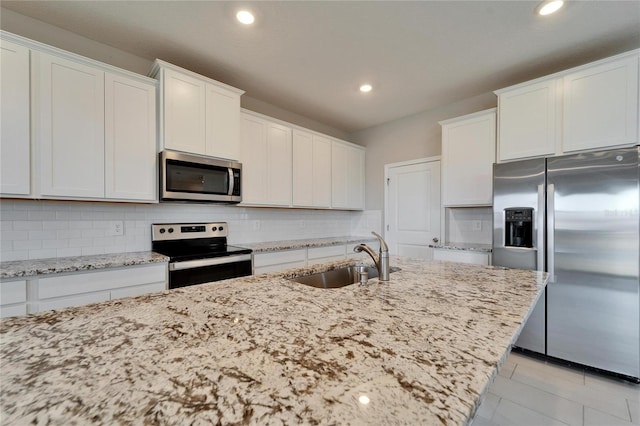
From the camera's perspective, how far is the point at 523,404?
5.87 feet

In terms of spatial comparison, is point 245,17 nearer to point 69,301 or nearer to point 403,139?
point 69,301

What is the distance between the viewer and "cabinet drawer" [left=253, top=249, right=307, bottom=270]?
2.77 meters

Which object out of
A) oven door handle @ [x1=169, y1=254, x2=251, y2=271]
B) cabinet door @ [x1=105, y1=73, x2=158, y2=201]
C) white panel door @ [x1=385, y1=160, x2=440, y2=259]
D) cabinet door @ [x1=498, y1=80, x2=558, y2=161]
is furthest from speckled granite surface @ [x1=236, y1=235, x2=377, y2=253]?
cabinet door @ [x1=498, y1=80, x2=558, y2=161]

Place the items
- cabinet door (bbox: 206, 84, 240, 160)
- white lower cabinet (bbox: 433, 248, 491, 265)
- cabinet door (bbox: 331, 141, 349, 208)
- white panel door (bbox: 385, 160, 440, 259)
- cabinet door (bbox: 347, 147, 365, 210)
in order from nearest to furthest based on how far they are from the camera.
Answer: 1. cabinet door (bbox: 206, 84, 240, 160)
2. white lower cabinet (bbox: 433, 248, 491, 265)
3. white panel door (bbox: 385, 160, 440, 259)
4. cabinet door (bbox: 331, 141, 349, 208)
5. cabinet door (bbox: 347, 147, 365, 210)

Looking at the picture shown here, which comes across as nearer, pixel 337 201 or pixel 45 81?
pixel 45 81

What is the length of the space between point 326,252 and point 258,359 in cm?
290

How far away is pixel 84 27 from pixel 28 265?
6.00ft

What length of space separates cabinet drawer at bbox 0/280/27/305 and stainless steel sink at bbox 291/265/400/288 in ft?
5.39

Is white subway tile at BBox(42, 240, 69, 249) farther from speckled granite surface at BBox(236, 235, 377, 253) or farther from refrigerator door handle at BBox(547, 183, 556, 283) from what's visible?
refrigerator door handle at BBox(547, 183, 556, 283)

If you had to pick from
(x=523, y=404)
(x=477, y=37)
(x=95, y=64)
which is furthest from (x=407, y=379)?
(x=95, y=64)

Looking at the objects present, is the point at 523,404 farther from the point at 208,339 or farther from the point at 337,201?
the point at 337,201

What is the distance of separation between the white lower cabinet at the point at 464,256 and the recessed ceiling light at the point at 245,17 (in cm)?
276

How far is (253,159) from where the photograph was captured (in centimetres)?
305

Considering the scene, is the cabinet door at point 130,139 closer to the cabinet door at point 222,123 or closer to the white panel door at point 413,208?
the cabinet door at point 222,123
